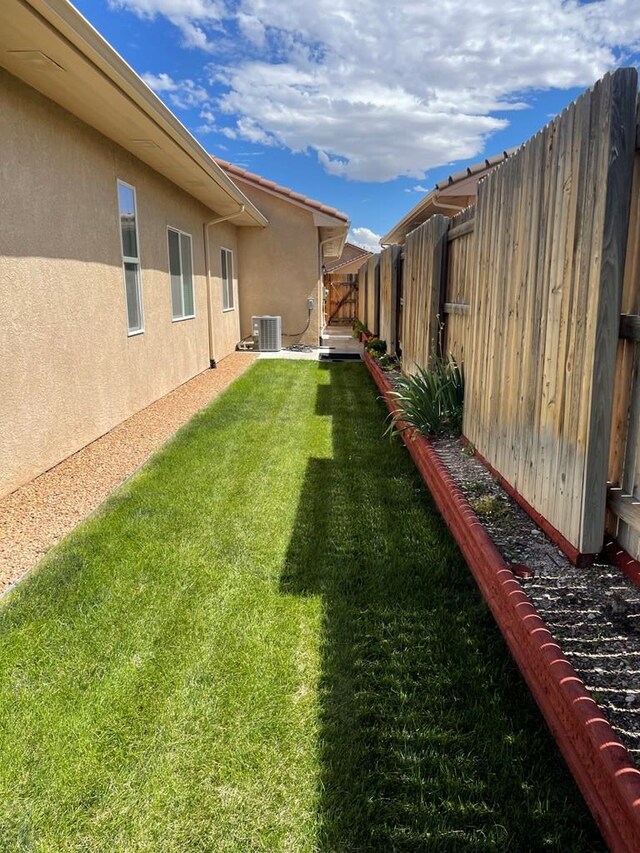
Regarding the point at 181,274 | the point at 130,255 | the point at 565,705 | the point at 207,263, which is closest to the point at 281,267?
the point at 207,263

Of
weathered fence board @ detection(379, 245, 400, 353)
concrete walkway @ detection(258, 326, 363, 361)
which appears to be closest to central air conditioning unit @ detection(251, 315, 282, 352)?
concrete walkway @ detection(258, 326, 363, 361)

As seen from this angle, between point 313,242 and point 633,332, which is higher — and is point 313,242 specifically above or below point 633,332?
above

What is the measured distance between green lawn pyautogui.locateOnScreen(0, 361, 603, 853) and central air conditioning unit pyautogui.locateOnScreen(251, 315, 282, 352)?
9760mm

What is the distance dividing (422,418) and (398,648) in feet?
9.22

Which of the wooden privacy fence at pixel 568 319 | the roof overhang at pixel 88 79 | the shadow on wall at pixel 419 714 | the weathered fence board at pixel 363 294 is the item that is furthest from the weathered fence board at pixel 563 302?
the weathered fence board at pixel 363 294

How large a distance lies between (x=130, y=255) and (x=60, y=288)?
1925mm

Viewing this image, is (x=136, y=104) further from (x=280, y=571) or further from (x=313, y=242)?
(x=313, y=242)

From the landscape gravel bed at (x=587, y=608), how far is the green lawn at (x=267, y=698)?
10.9 inches

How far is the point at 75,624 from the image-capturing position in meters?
2.71

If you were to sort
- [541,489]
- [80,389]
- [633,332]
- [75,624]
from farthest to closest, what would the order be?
1. [80,389]
2. [541,489]
3. [75,624]
4. [633,332]

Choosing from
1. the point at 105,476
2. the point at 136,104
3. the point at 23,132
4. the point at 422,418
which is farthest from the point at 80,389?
the point at 422,418

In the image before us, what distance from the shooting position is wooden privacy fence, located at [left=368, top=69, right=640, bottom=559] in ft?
7.59

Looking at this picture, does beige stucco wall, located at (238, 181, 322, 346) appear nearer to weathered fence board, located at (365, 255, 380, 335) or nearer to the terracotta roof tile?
the terracotta roof tile

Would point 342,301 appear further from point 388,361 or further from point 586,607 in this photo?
point 586,607
